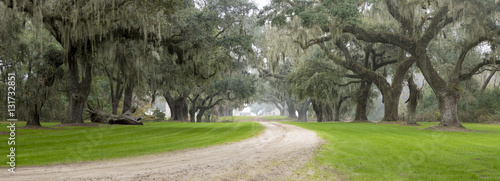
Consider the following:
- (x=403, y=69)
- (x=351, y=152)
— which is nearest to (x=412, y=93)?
(x=403, y=69)

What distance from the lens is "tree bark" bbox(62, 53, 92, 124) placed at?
18.4 metres

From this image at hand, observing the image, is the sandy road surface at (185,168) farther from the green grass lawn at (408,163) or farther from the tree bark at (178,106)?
the tree bark at (178,106)

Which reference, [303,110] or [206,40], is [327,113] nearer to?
[303,110]

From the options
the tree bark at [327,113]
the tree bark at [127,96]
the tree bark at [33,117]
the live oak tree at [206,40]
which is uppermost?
the live oak tree at [206,40]

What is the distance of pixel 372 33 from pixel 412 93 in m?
6.94

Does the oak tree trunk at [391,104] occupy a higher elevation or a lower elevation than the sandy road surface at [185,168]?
higher

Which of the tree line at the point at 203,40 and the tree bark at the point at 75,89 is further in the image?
the tree bark at the point at 75,89

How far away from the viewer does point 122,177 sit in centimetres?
566

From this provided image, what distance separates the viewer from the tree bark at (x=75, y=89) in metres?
18.4

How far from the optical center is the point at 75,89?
18.6 m

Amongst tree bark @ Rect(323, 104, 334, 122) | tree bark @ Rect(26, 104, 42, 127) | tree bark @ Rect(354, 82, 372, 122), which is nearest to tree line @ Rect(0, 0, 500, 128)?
tree bark @ Rect(26, 104, 42, 127)

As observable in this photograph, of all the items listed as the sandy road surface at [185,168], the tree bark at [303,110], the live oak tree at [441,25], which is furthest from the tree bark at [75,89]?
the tree bark at [303,110]

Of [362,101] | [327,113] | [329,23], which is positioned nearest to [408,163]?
[329,23]

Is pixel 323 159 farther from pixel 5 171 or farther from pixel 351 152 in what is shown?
pixel 5 171
